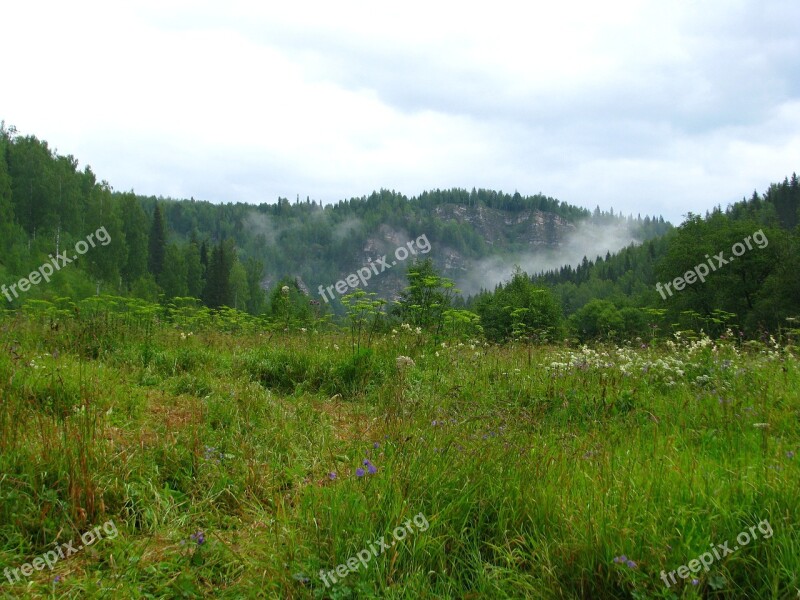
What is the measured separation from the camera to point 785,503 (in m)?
2.66

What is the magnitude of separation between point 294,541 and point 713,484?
235cm

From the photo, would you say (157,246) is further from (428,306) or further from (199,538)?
(199,538)

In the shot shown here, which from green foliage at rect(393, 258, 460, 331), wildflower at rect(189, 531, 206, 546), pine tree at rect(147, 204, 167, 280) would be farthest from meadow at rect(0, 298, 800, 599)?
pine tree at rect(147, 204, 167, 280)

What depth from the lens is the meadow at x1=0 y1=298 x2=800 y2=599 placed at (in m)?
2.44

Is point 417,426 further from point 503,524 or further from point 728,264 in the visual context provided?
point 728,264

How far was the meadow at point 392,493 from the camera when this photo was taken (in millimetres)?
2441

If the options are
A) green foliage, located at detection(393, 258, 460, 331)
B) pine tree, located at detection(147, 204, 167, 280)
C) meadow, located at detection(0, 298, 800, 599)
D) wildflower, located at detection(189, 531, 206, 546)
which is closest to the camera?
meadow, located at detection(0, 298, 800, 599)

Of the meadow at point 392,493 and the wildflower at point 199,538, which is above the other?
the meadow at point 392,493

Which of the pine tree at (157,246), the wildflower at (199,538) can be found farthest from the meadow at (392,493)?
the pine tree at (157,246)

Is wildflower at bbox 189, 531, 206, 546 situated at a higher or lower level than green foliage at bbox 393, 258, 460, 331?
lower

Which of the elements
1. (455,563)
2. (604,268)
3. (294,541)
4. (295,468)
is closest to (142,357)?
(295,468)

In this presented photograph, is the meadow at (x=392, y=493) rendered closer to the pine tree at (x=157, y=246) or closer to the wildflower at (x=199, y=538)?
the wildflower at (x=199, y=538)

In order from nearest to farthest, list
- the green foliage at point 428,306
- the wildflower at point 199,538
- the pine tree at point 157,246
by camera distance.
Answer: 1. the wildflower at point 199,538
2. the green foliage at point 428,306
3. the pine tree at point 157,246

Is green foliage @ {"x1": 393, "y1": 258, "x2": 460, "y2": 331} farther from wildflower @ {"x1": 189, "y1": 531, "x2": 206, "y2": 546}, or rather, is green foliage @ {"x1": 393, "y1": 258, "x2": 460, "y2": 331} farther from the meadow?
wildflower @ {"x1": 189, "y1": 531, "x2": 206, "y2": 546}
